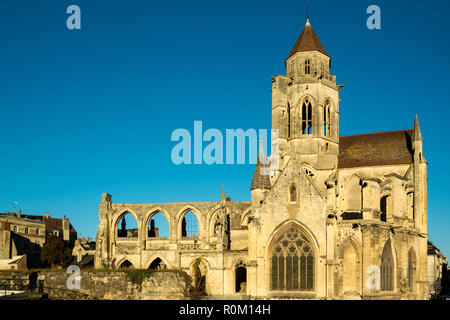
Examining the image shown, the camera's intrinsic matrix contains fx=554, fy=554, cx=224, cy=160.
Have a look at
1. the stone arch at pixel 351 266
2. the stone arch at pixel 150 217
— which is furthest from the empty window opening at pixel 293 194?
the stone arch at pixel 150 217

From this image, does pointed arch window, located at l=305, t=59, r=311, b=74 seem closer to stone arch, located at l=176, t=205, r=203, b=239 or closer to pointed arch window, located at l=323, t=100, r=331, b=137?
pointed arch window, located at l=323, t=100, r=331, b=137

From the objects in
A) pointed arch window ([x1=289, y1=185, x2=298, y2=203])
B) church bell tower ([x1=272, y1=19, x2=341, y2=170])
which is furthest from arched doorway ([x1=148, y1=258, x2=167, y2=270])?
pointed arch window ([x1=289, y1=185, x2=298, y2=203])

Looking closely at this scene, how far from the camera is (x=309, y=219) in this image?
3453 cm

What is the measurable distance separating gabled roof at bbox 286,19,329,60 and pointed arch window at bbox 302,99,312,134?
175 inches

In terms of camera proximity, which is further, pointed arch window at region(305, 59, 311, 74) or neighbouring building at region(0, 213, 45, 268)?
neighbouring building at region(0, 213, 45, 268)

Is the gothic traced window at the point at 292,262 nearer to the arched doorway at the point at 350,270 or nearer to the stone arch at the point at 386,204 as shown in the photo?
the arched doorway at the point at 350,270

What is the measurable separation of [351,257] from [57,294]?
1919 centimetres

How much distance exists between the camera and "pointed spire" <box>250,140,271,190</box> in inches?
1640

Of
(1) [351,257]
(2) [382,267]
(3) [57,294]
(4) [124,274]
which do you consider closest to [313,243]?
(1) [351,257]

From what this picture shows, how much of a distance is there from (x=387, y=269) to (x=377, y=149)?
480 inches

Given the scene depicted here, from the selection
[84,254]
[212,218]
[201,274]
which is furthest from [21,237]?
[201,274]

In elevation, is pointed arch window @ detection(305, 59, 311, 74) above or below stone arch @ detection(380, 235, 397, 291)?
above

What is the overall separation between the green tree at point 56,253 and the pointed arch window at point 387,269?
3587cm
